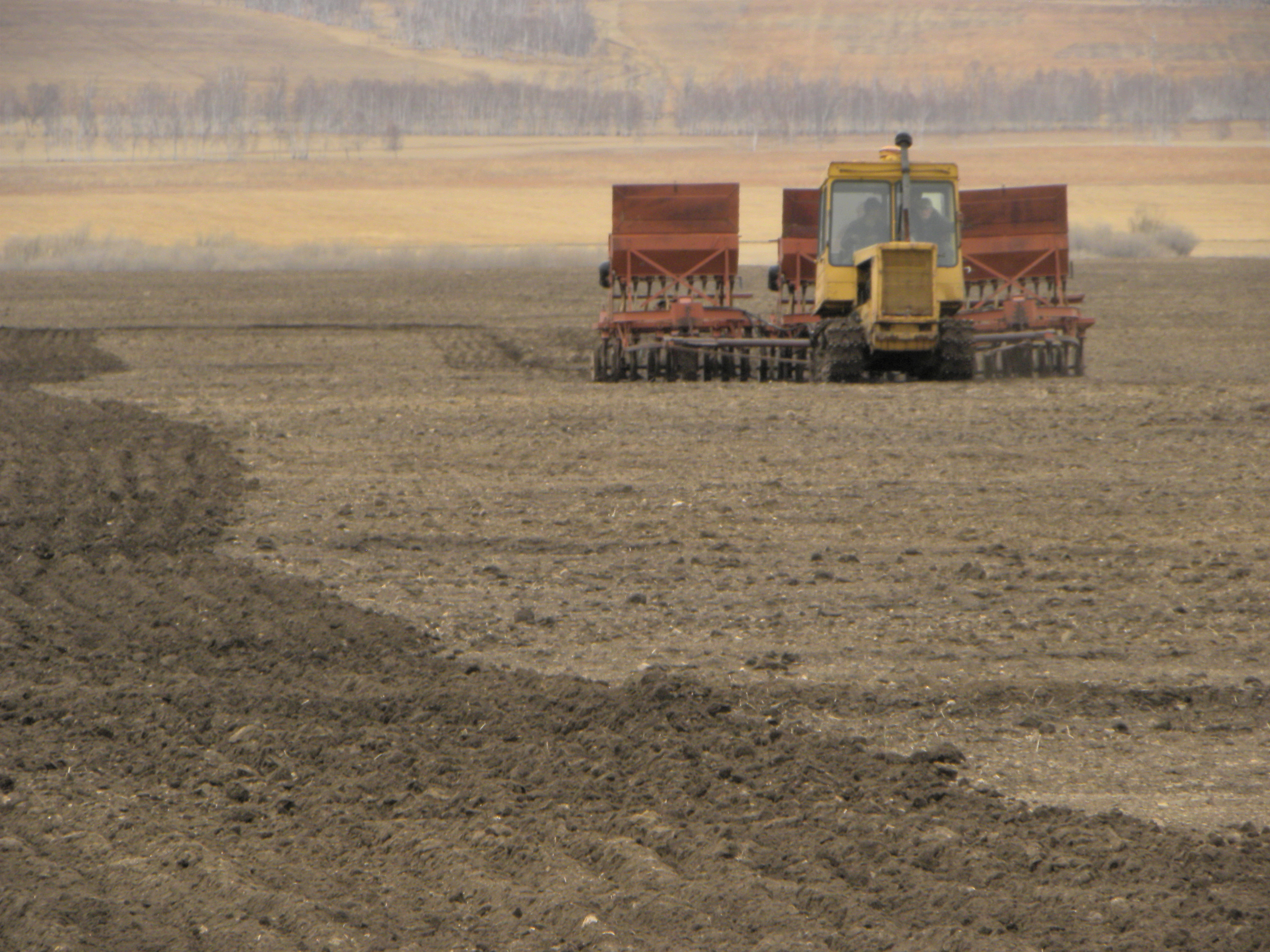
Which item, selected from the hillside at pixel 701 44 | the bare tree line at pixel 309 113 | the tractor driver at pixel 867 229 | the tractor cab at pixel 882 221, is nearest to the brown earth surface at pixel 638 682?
the tractor cab at pixel 882 221

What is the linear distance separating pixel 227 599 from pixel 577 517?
2.87 meters

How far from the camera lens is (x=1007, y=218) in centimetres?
2019

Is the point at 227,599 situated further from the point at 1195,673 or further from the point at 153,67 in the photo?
the point at 153,67

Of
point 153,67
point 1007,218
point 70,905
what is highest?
point 153,67

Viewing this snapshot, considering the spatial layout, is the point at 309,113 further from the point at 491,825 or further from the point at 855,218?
the point at 491,825

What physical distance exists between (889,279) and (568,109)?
371 feet

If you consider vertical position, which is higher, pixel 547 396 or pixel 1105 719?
pixel 547 396

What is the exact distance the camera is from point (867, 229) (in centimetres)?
1709

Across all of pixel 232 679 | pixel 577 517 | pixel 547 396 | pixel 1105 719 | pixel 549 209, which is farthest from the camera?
pixel 549 209

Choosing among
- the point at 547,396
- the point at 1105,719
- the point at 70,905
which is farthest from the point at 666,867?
the point at 547,396

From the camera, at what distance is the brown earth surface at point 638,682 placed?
4219mm

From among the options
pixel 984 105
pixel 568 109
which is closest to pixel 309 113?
pixel 568 109

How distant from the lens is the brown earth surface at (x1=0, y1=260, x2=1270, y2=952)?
4219 millimetres

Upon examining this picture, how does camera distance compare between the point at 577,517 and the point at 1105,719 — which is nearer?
the point at 1105,719
